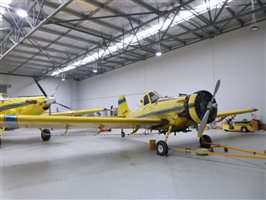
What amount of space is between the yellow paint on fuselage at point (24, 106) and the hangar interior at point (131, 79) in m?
1.53


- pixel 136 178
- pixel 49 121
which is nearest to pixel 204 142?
pixel 136 178

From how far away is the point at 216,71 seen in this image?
43.0 feet

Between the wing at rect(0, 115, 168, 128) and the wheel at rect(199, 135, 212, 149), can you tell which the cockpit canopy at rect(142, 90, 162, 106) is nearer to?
the wing at rect(0, 115, 168, 128)

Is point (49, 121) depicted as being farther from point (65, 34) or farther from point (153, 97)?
point (65, 34)

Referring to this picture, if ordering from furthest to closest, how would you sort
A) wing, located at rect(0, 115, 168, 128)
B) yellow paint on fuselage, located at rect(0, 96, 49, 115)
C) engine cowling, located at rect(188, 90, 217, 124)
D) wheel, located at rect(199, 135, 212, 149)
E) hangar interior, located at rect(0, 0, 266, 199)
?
yellow paint on fuselage, located at rect(0, 96, 49, 115), wheel, located at rect(199, 135, 212, 149), engine cowling, located at rect(188, 90, 217, 124), wing, located at rect(0, 115, 168, 128), hangar interior, located at rect(0, 0, 266, 199)

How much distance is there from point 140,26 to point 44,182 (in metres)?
9.93

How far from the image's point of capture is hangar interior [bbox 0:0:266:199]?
3344mm

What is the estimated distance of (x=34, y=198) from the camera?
2830mm

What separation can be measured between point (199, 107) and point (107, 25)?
8.76m

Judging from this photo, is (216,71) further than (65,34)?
Yes

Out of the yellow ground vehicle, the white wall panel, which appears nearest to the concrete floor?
the yellow ground vehicle

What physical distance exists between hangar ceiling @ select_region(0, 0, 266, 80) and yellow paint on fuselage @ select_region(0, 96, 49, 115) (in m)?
3.37

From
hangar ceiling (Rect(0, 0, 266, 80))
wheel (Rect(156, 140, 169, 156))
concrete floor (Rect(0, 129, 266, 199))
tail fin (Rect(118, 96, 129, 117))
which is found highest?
hangar ceiling (Rect(0, 0, 266, 80))

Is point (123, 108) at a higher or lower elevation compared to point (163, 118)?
higher
